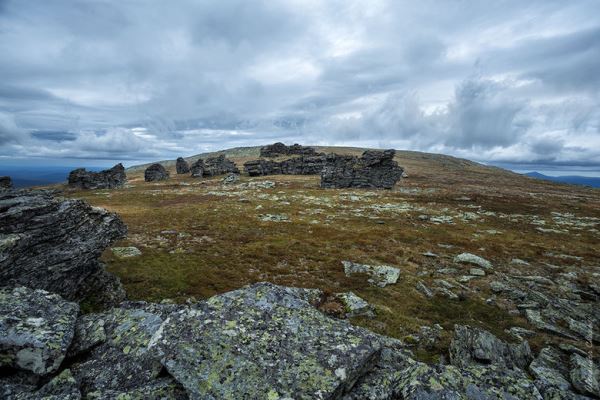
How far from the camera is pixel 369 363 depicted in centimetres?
824

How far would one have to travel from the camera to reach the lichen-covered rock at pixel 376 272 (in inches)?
874

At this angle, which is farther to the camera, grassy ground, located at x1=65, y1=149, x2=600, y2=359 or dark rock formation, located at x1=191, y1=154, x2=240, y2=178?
dark rock formation, located at x1=191, y1=154, x2=240, y2=178

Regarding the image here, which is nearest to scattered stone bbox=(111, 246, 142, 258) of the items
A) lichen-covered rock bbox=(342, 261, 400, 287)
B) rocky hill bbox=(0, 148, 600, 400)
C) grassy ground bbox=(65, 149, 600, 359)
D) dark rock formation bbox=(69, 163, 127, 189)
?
rocky hill bbox=(0, 148, 600, 400)

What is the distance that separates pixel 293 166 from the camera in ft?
390

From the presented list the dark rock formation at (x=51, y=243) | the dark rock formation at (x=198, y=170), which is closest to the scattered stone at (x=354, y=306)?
the dark rock formation at (x=51, y=243)

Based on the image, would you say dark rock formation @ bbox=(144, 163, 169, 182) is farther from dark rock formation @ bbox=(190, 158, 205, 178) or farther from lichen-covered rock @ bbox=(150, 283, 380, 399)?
lichen-covered rock @ bbox=(150, 283, 380, 399)

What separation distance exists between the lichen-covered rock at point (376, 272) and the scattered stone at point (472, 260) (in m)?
7.43

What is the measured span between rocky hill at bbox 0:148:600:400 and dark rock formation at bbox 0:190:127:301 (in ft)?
0.32

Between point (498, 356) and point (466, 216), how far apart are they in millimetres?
39888

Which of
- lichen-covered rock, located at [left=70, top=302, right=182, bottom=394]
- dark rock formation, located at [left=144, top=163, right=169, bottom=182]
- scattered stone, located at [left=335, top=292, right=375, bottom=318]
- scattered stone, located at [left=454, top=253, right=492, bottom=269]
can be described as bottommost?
scattered stone, located at [left=454, top=253, right=492, bottom=269]

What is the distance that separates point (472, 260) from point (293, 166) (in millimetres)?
95370

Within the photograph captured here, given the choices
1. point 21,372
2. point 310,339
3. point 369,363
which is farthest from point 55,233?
point 369,363

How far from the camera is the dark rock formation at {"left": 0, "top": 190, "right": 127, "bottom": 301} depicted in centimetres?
1209

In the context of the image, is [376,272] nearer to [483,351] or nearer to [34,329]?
[483,351]
